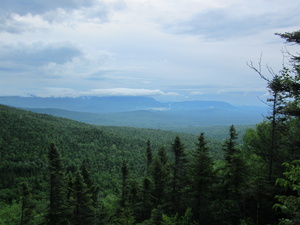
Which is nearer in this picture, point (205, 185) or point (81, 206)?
point (205, 185)

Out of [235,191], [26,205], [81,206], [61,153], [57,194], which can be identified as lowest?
[61,153]

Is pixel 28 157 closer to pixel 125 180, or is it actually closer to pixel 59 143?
pixel 59 143

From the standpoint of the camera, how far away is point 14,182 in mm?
68312

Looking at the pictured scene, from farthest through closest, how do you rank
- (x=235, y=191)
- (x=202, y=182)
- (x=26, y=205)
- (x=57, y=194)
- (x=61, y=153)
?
(x=61, y=153) < (x=26, y=205) < (x=57, y=194) < (x=202, y=182) < (x=235, y=191)

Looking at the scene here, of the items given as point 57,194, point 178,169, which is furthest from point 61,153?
point 178,169

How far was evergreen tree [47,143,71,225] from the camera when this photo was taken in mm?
24609

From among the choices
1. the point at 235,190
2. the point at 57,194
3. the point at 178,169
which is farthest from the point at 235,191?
the point at 57,194

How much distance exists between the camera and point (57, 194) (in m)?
25.0

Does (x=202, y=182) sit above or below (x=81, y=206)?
above

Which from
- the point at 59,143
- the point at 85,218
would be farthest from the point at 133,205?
the point at 59,143

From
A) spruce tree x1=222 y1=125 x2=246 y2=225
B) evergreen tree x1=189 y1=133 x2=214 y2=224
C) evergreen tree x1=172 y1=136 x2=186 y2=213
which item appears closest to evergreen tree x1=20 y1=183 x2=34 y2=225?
evergreen tree x1=172 y1=136 x2=186 y2=213

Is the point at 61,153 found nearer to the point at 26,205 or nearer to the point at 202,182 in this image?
the point at 26,205

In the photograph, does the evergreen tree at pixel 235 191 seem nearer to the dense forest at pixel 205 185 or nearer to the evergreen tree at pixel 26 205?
the dense forest at pixel 205 185

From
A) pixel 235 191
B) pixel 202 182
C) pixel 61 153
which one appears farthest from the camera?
pixel 61 153
